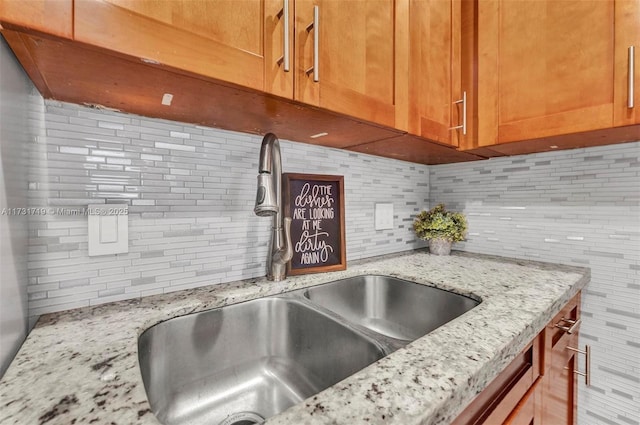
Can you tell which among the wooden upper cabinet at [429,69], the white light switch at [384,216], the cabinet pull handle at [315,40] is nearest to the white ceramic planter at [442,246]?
the white light switch at [384,216]

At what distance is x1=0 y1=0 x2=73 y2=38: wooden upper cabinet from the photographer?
1.19 ft

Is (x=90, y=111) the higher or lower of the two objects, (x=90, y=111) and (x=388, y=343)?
the higher

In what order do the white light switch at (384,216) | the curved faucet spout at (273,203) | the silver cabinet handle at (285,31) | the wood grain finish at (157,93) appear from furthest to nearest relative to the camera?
the white light switch at (384,216)
the curved faucet spout at (273,203)
the silver cabinet handle at (285,31)
the wood grain finish at (157,93)

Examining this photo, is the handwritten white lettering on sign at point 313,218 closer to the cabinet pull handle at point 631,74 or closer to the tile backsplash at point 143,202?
the tile backsplash at point 143,202

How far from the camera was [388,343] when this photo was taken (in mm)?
560

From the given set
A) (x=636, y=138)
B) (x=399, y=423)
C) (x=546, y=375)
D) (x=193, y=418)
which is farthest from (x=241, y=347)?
(x=636, y=138)

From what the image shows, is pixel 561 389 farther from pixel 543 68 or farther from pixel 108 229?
pixel 108 229

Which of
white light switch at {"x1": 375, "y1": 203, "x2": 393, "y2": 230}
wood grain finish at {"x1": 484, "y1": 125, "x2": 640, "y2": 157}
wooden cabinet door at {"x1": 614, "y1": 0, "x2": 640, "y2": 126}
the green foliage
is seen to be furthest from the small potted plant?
wooden cabinet door at {"x1": 614, "y1": 0, "x2": 640, "y2": 126}

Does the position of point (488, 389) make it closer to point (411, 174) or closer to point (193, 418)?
point (193, 418)

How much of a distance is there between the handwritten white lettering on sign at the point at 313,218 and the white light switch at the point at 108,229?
1.66 feet

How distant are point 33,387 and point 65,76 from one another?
532 mm

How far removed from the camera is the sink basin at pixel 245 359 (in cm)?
61

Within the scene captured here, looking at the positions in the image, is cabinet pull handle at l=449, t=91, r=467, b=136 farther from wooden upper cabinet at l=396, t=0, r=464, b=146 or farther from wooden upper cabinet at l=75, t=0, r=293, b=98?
wooden upper cabinet at l=75, t=0, r=293, b=98

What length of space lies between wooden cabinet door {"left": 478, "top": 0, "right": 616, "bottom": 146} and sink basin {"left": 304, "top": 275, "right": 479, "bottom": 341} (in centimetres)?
61
